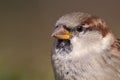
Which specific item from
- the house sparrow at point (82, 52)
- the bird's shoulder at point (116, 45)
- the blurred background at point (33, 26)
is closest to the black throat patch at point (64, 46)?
the house sparrow at point (82, 52)

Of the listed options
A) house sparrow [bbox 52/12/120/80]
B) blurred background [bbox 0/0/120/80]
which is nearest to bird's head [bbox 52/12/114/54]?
house sparrow [bbox 52/12/120/80]

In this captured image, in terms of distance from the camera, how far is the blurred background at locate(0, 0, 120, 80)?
3574 mm

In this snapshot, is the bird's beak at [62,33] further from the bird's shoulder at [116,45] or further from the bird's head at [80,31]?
the bird's shoulder at [116,45]

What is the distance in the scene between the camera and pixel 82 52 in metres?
2.42

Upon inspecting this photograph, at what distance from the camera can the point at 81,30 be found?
96.0 inches

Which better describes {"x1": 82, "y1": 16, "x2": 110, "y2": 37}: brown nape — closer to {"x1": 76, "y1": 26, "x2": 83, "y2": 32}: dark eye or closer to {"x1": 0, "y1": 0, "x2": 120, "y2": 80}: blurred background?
{"x1": 76, "y1": 26, "x2": 83, "y2": 32}: dark eye

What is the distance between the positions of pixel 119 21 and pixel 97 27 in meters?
1.59

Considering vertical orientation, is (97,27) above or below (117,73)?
above

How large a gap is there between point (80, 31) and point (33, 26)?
73.3 inches

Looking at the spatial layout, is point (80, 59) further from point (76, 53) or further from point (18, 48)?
point (18, 48)

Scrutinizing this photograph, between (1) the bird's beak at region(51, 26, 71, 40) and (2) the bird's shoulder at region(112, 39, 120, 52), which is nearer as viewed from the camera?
(1) the bird's beak at region(51, 26, 71, 40)

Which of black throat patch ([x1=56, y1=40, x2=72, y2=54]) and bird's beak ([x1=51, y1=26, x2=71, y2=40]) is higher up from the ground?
bird's beak ([x1=51, y1=26, x2=71, y2=40])

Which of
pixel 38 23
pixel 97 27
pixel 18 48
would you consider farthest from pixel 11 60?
pixel 97 27

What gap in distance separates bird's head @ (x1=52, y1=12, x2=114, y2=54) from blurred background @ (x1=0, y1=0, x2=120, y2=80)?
92 cm
